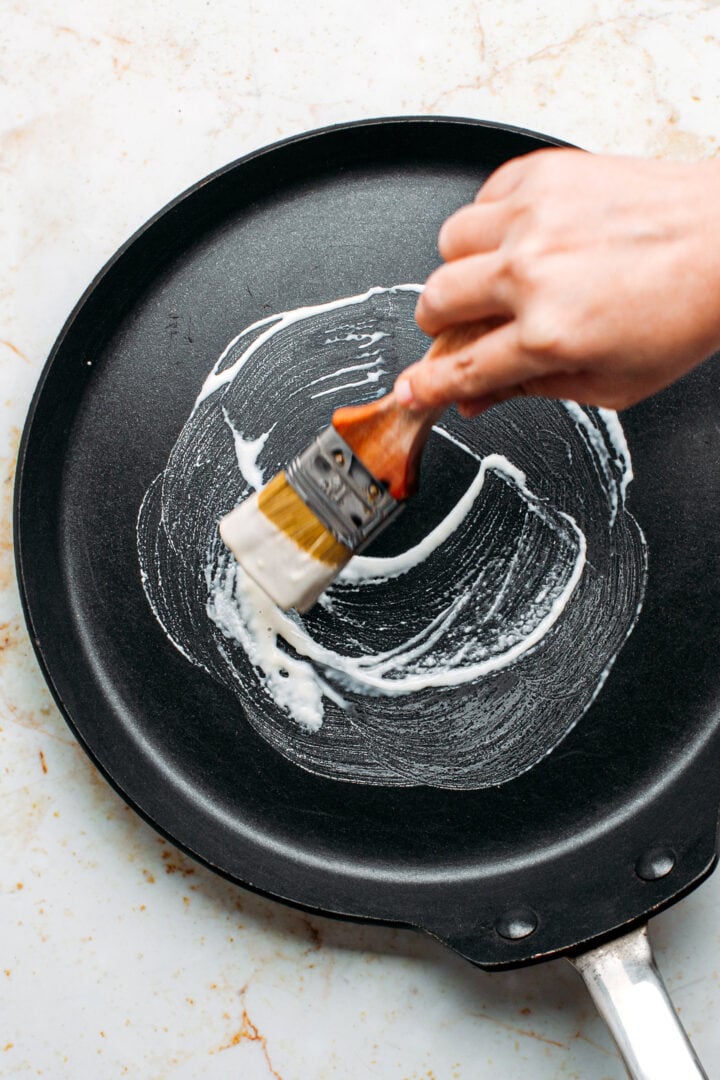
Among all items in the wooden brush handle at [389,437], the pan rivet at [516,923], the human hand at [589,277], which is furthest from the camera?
the pan rivet at [516,923]

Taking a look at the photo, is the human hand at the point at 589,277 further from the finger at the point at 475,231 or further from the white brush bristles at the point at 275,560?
the white brush bristles at the point at 275,560

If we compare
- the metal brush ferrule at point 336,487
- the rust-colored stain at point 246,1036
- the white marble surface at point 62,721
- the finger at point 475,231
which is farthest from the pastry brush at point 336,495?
the rust-colored stain at point 246,1036

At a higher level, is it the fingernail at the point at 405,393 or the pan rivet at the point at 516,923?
the fingernail at the point at 405,393

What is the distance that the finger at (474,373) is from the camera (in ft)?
1.82

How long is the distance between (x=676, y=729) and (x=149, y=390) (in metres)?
0.59

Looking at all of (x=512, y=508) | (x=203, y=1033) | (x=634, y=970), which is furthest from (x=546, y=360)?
(x=203, y=1033)

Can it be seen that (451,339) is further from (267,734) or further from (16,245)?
(16,245)

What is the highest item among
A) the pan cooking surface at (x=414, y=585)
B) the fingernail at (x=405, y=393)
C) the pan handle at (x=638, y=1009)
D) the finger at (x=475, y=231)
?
the finger at (x=475, y=231)

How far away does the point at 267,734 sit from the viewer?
2.58ft

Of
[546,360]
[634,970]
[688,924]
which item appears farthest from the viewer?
[688,924]

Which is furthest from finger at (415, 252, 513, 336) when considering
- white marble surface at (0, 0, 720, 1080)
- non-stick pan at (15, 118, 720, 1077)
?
white marble surface at (0, 0, 720, 1080)

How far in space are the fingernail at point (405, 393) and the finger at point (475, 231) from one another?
94mm

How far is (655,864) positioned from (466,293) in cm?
52

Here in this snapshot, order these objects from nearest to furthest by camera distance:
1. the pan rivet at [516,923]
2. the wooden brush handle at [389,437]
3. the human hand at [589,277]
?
the human hand at [589,277]
the wooden brush handle at [389,437]
the pan rivet at [516,923]
